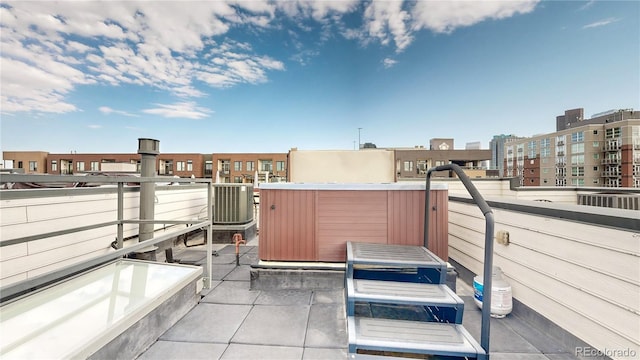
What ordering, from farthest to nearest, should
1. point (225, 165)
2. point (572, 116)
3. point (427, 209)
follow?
point (572, 116) < point (225, 165) < point (427, 209)

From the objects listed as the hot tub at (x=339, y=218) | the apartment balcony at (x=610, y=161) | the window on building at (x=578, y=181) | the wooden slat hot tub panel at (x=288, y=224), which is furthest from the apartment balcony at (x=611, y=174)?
the wooden slat hot tub panel at (x=288, y=224)

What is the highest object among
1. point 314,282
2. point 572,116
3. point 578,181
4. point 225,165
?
point 572,116

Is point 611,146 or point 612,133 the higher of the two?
point 612,133

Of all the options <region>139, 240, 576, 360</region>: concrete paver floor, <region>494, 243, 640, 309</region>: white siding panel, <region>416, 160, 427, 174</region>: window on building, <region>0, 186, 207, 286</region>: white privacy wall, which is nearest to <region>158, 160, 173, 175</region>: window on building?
<region>416, 160, 427, 174</region>: window on building

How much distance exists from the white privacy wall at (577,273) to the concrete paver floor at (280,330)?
1.21 ft

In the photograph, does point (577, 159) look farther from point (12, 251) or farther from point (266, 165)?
point (12, 251)

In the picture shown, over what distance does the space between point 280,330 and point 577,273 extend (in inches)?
122

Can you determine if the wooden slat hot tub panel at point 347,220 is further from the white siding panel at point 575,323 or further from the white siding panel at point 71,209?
the white siding panel at point 71,209

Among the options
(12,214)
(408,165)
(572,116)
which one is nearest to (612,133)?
(572,116)

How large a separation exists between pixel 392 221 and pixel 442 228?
74 centimetres

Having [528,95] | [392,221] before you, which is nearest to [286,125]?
[392,221]

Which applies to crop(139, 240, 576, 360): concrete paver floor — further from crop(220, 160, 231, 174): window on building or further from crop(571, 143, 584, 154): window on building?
crop(571, 143, 584, 154): window on building

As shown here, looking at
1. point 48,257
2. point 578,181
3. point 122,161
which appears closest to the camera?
point 48,257

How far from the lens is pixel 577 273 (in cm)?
222
